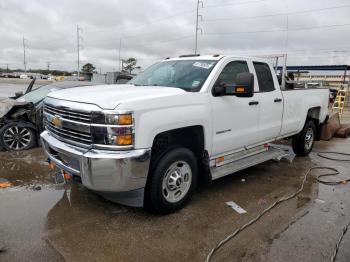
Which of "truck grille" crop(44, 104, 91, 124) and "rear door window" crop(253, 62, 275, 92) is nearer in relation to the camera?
"truck grille" crop(44, 104, 91, 124)

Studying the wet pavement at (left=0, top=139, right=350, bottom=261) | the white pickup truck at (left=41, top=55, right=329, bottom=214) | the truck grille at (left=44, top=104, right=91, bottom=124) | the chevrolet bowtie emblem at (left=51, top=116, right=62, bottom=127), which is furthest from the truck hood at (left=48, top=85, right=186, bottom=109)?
the wet pavement at (left=0, top=139, right=350, bottom=261)

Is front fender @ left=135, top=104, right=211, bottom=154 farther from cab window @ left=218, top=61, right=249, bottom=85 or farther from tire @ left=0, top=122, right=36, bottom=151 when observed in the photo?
tire @ left=0, top=122, right=36, bottom=151

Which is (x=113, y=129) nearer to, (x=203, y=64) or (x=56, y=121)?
(x=56, y=121)

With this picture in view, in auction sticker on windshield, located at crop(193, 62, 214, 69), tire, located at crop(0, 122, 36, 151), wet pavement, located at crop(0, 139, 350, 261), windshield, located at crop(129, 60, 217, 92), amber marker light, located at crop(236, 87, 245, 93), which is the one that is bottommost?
wet pavement, located at crop(0, 139, 350, 261)

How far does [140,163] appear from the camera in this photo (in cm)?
346

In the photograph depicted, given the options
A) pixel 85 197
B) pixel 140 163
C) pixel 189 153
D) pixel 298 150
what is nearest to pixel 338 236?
pixel 189 153

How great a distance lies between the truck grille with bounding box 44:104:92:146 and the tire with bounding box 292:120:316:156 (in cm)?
486

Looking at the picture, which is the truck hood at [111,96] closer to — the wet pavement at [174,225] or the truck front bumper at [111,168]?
the truck front bumper at [111,168]

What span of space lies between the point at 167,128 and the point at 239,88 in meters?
1.13

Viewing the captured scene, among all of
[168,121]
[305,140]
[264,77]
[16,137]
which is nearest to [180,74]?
[168,121]

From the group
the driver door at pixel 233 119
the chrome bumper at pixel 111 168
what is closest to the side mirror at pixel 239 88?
the driver door at pixel 233 119

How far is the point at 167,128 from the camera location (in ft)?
12.2

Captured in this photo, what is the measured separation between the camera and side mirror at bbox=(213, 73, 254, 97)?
4.13m

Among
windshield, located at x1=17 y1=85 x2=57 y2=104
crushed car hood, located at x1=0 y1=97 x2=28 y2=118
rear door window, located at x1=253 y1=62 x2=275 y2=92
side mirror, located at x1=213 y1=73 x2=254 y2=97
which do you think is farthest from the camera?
windshield, located at x1=17 y1=85 x2=57 y2=104
